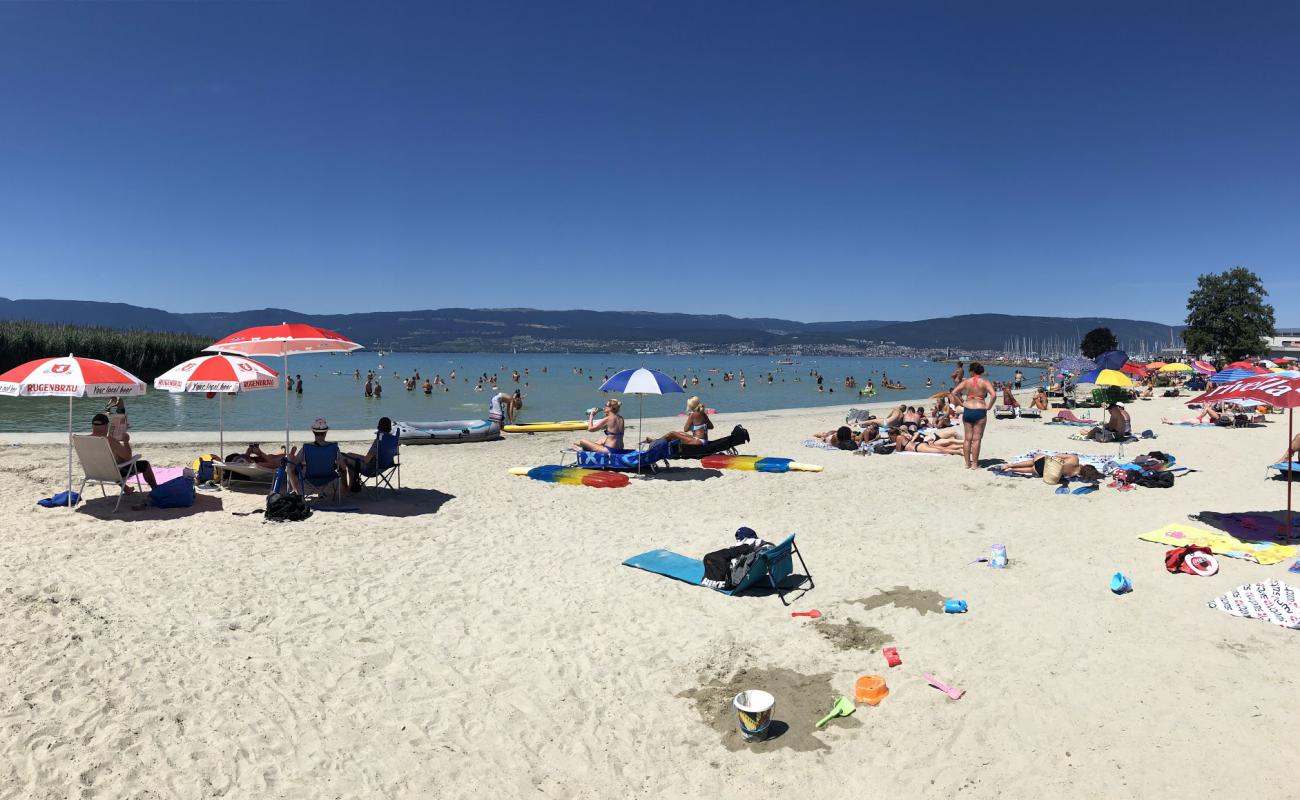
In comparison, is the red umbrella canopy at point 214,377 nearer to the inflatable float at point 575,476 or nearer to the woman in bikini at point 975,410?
the inflatable float at point 575,476

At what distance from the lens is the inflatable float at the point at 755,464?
10781 millimetres

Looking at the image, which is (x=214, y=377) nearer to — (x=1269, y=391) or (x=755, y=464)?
(x=755, y=464)

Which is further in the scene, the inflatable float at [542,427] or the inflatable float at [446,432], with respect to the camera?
the inflatable float at [542,427]

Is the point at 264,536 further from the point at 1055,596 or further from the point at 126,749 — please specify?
the point at 1055,596

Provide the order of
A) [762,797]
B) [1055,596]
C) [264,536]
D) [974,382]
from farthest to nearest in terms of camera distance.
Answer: [974,382] < [264,536] < [1055,596] < [762,797]

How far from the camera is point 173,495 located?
7.63 m

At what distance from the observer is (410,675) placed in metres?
4.11

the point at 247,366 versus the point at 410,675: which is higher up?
the point at 247,366

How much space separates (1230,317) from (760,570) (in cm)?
4514

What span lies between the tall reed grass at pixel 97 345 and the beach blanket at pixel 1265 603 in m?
38.5

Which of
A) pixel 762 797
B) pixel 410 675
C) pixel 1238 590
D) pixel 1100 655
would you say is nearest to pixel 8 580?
pixel 410 675

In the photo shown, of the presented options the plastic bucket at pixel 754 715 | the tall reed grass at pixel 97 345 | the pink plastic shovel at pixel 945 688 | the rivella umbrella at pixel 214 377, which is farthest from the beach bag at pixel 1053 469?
the tall reed grass at pixel 97 345

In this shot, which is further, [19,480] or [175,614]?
[19,480]

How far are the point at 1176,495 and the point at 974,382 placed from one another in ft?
10.2
